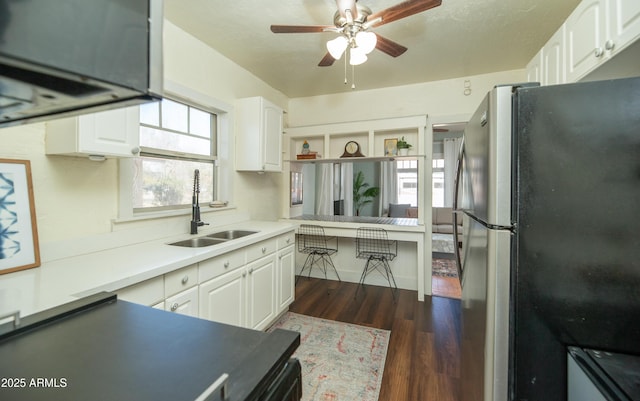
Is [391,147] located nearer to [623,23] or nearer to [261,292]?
[623,23]

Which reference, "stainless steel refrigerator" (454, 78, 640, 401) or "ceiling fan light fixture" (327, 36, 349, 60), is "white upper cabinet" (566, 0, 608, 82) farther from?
"ceiling fan light fixture" (327, 36, 349, 60)

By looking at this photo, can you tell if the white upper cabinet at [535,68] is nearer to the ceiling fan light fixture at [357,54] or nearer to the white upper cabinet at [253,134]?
the ceiling fan light fixture at [357,54]

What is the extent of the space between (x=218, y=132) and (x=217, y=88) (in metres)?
0.42

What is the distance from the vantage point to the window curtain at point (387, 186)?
5.35m

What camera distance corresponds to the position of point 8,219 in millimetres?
1253

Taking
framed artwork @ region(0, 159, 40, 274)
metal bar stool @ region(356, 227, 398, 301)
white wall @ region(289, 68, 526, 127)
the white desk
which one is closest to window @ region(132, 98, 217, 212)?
framed artwork @ region(0, 159, 40, 274)

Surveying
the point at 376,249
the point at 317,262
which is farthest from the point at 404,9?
the point at 317,262

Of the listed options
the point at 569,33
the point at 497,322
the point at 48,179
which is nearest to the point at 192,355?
the point at 497,322

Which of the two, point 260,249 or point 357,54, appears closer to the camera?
point 357,54

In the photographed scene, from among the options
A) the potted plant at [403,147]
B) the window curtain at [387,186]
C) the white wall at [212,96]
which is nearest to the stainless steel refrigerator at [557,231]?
the white wall at [212,96]

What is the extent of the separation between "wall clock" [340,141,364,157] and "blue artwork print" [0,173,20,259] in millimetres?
2984

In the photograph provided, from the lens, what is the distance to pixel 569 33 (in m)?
1.80

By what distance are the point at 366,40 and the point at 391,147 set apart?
190cm

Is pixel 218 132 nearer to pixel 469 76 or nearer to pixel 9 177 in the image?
pixel 9 177
